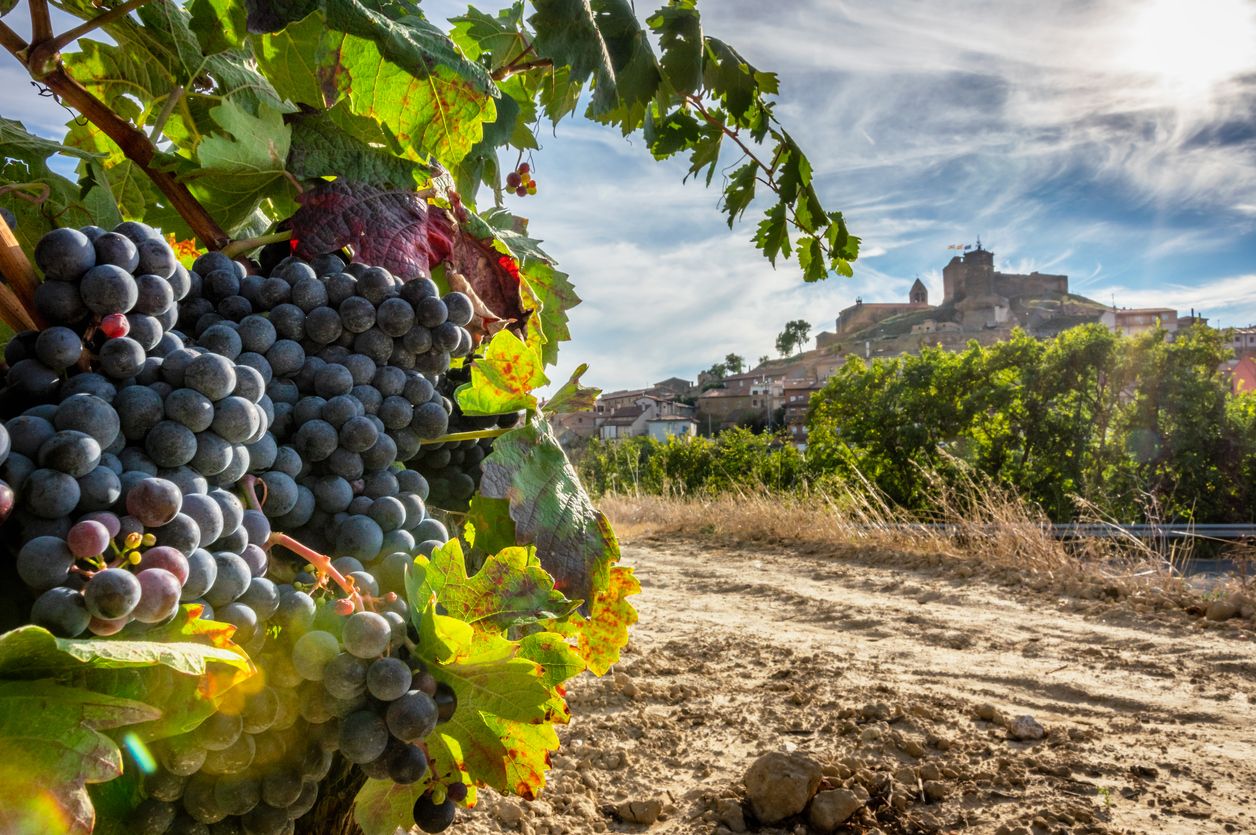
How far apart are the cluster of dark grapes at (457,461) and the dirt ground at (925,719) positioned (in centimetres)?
140

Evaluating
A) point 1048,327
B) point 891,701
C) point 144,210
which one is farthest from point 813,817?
point 1048,327

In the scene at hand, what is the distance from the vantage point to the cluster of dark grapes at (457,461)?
1262 millimetres

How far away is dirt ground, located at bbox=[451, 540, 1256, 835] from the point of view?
2.74 meters

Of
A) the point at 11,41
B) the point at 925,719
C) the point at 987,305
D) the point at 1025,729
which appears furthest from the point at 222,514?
the point at 987,305

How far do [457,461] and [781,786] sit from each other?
1.77m

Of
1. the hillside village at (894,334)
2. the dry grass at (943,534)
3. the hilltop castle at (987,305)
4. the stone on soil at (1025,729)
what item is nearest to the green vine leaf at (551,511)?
the stone on soil at (1025,729)

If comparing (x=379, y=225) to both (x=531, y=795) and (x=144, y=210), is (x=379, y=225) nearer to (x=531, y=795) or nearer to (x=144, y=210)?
(x=144, y=210)

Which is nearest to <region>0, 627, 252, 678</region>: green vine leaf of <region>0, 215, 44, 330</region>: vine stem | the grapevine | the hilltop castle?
the grapevine

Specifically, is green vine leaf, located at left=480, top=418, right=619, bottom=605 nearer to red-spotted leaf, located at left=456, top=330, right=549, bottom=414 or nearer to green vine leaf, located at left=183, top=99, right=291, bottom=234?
red-spotted leaf, located at left=456, top=330, right=549, bottom=414

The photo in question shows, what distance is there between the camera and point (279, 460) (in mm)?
994

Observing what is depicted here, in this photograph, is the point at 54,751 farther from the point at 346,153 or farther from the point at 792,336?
the point at 792,336

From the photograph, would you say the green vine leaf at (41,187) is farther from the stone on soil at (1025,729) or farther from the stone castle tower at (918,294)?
the stone castle tower at (918,294)

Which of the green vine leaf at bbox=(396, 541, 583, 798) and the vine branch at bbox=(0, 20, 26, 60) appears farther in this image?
the vine branch at bbox=(0, 20, 26, 60)

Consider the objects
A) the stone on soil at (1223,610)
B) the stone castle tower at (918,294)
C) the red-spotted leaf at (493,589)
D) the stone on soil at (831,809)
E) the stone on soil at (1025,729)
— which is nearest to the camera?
the red-spotted leaf at (493,589)
